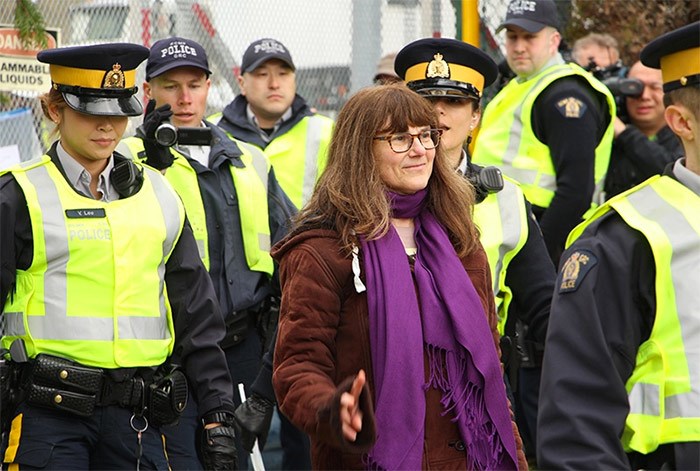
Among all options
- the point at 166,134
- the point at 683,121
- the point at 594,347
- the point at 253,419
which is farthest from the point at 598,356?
the point at 166,134

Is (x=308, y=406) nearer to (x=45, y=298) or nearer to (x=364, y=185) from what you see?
(x=364, y=185)

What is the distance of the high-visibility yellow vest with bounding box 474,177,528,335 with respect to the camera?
525 cm

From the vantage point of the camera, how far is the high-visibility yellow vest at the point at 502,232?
525 cm

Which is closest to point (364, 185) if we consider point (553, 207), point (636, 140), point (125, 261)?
point (125, 261)

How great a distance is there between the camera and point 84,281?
15.4 feet

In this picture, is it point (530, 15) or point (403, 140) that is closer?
point (403, 140)

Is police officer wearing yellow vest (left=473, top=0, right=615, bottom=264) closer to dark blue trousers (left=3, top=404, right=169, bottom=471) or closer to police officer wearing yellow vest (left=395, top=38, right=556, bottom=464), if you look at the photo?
police officer wearing yellow vest (left=395, top=38, right=556, bottom=464)

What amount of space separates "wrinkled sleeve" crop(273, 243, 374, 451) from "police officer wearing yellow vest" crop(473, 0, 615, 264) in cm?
356

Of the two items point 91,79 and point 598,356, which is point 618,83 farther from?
point 598,356

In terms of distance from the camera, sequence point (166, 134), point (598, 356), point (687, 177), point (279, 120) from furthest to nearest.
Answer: point (279, 120)
point (166, 134)
point (687, 177)
point (598, 356)

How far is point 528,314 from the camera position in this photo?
17.4 ft

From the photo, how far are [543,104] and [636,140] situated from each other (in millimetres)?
1095

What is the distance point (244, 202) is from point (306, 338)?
105 inches

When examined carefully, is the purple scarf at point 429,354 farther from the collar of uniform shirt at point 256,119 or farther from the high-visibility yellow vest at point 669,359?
the collar of uniform shirt at point 256,119
